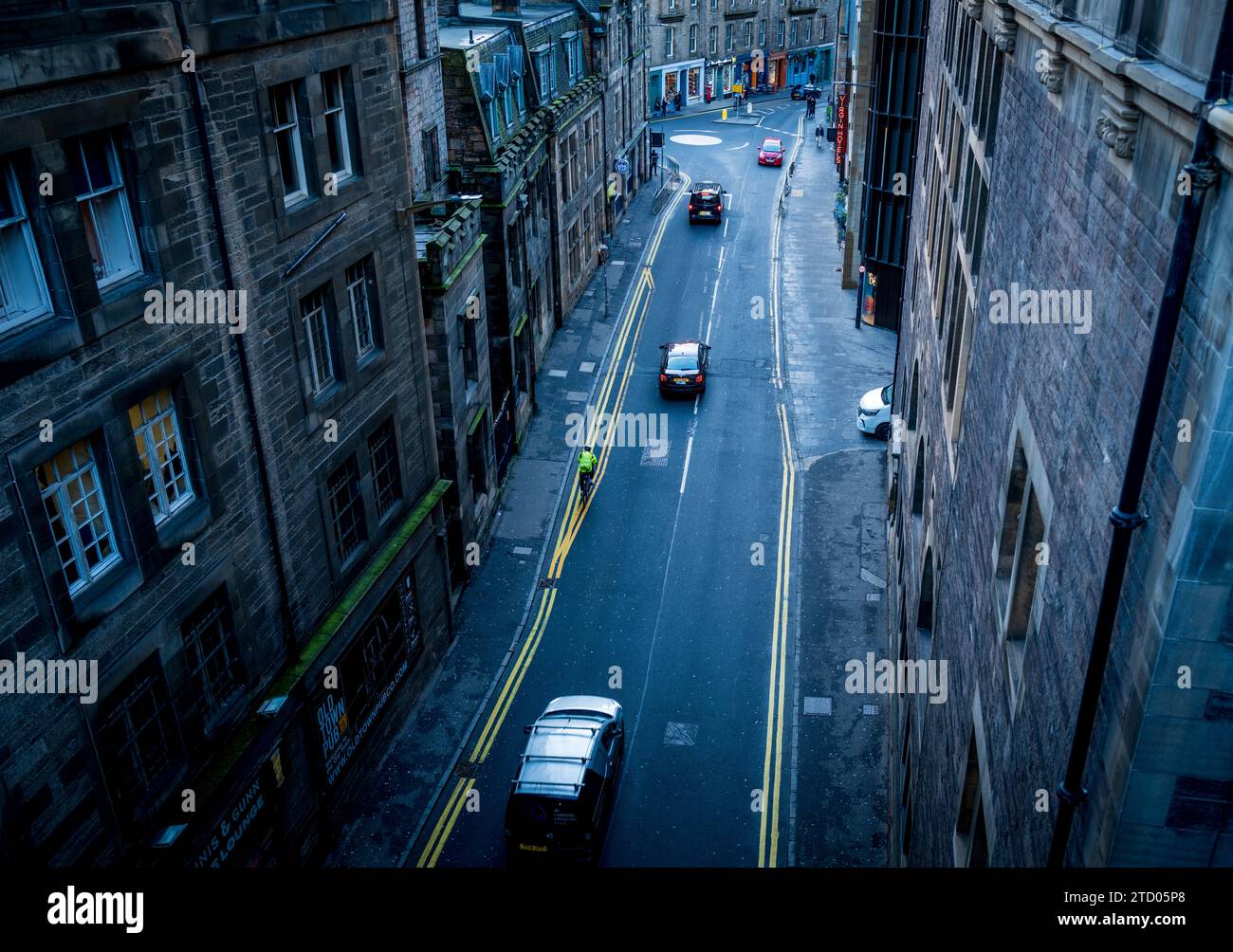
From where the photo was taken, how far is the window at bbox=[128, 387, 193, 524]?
14.8 meters

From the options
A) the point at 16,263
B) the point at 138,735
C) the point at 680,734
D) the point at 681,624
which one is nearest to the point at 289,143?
Answer: the point at 16,263

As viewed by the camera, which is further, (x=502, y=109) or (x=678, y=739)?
(x=502, y=109)

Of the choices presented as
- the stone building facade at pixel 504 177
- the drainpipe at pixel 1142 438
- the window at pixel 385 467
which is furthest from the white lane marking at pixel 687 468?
the drainpipe at pixel 1142 438

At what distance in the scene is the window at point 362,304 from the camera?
20.8m

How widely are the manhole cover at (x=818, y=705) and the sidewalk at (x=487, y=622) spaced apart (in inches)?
317

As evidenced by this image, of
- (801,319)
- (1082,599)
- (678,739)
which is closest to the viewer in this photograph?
(1082,599)

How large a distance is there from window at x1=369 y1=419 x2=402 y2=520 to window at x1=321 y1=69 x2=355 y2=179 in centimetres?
563

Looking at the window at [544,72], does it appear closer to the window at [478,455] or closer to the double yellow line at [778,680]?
the window at [478,455]

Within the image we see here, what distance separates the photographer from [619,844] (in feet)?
69.9

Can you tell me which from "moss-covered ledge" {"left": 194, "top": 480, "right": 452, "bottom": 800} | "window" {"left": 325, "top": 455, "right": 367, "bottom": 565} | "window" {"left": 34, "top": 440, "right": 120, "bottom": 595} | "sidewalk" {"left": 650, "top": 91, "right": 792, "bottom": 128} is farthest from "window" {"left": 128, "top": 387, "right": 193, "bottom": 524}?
"sidewalk" {"left": 650, "top": 91, "right": 792, "bottom": 128}

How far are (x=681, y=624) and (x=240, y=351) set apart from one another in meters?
15.2
